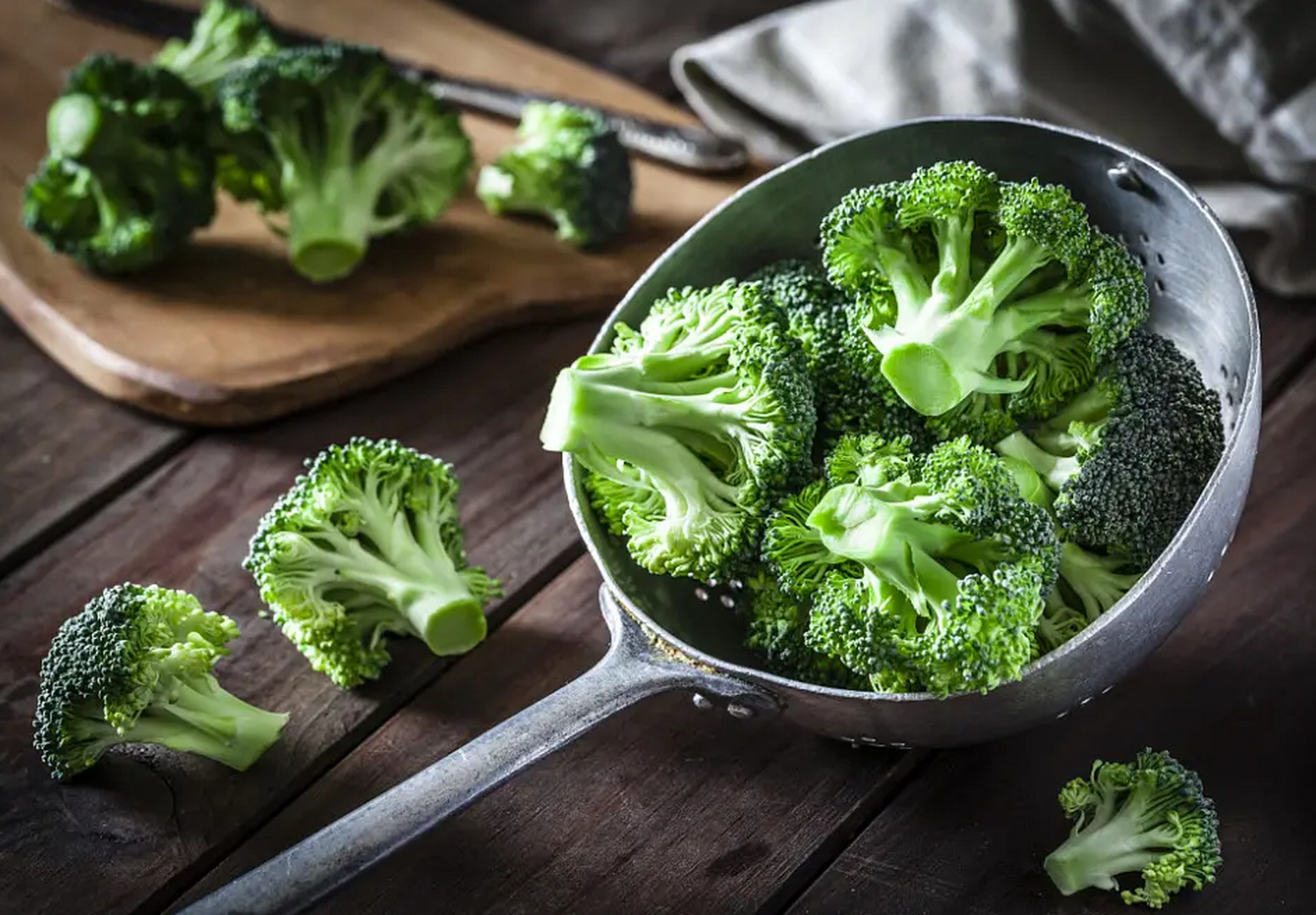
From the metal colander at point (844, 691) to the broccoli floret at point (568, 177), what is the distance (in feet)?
1.69

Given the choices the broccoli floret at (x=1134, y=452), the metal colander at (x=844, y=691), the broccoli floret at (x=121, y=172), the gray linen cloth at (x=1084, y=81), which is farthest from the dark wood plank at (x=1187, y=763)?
the broccoli floret at (x=121, y=172)

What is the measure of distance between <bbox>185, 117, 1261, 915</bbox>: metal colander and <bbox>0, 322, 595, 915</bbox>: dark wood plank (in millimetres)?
292

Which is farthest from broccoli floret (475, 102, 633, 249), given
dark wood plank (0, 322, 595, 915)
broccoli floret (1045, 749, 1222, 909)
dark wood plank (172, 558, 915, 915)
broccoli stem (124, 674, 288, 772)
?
broccoli floret (1045, 749, 1222, 909)

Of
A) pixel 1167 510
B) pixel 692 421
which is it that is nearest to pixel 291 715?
pixel 692 421

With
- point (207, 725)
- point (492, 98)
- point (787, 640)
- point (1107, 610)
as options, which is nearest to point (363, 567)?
point (207, 725)

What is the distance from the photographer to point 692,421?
1445 mm

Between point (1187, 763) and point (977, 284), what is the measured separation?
0.49m

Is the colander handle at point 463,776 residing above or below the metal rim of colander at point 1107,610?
below

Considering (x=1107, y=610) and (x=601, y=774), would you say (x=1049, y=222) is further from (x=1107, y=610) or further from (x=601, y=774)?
(x=601, y=774)

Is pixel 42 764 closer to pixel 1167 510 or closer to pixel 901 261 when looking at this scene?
pixel 901 261

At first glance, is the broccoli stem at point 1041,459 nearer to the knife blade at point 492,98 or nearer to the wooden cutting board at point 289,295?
the wooden cutting board at point 289,295

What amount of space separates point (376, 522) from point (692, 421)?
1.24 ft

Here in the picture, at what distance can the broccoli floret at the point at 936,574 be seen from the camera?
1260mm

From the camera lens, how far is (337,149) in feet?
7.01
